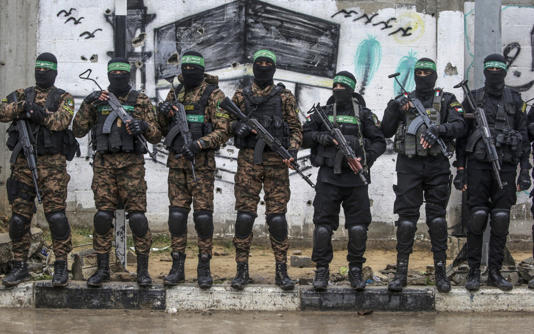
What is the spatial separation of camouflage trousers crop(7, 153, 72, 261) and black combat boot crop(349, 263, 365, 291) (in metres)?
2.90

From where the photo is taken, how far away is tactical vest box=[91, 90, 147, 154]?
6.77 metres

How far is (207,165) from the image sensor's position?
693cm

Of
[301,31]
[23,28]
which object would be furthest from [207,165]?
[23,28]

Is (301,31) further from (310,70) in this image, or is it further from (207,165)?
(207,165)

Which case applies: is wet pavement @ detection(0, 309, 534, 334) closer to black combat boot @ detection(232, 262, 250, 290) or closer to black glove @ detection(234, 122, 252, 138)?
black combat boot @ detection(232, 262, 250, 290)

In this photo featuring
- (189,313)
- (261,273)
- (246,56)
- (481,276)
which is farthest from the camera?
(246,56)

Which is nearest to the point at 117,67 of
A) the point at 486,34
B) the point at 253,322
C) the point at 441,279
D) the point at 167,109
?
the point at 167,109

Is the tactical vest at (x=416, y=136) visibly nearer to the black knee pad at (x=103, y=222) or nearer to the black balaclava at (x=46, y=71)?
the black knee pad at (x=103, y=222)

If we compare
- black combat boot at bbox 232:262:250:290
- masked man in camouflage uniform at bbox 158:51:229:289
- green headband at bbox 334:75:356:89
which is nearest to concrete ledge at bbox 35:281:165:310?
masked man in camouflage uniform at bbox 158:51:229:289

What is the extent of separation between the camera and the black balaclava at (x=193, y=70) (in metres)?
6.91

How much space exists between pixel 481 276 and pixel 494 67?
88.4 inches

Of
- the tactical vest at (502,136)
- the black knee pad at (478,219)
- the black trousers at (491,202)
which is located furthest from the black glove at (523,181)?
the black knee pad at (478,219)

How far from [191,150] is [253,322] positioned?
5.78 feet

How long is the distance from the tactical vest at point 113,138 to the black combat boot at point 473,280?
11.7 ft
